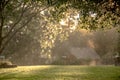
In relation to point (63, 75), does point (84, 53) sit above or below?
below

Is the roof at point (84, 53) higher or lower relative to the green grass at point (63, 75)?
lower

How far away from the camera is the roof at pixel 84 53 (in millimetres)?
94875

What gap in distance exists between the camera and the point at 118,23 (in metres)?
26.2

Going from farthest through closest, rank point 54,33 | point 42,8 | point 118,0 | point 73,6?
point 54,33 → point 42,8 → point 73,6 → point 118,0

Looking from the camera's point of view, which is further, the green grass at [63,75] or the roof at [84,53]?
the roof at [84,53]

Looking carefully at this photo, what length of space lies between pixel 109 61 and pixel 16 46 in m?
24.2

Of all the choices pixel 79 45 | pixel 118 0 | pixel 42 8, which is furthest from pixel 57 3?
pixel 79 45

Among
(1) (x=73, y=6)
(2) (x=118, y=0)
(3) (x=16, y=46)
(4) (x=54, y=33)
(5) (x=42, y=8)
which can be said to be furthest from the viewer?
(3) (x=16, y=46)

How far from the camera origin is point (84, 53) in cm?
9731

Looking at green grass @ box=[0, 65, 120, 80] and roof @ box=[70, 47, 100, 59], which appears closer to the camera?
green grass @ box=[0, 65, 120, 80]

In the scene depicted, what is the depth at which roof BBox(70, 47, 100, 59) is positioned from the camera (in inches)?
3735

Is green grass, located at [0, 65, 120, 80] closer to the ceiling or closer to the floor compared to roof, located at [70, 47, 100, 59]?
closer to the ceiling

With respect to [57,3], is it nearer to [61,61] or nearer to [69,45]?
[61,61]

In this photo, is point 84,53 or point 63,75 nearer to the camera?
point 63,75
